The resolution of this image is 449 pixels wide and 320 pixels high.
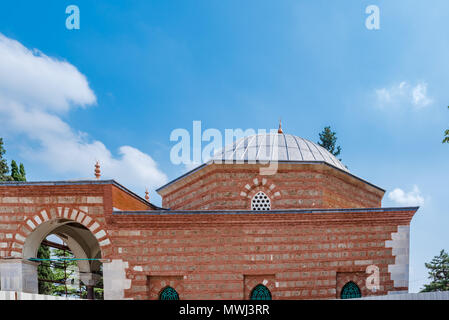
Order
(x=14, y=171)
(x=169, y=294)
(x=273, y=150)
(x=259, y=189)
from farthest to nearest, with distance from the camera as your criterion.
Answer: (x=14, y=171), (x=273, y=150), (x=259, y=189), (x=169, y=294)

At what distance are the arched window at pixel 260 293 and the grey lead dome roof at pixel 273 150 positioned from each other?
4.66 m

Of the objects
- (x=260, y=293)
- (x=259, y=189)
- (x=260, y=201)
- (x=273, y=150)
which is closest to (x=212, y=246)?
(x=260, y=293)

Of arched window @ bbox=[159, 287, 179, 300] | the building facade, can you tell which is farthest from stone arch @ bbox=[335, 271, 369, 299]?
arched window @ bbox=[159, 287, 179, 300]

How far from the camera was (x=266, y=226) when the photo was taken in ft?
38.4

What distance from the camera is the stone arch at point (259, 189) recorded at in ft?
45.4

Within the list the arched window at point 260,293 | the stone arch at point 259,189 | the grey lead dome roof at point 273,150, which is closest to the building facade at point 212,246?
the arched window at point 260,293

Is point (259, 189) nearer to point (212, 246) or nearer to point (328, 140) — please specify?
point (212, 246)

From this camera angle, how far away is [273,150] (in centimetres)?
1541

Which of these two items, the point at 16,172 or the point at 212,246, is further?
the point at 16,172

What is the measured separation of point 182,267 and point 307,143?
8.42 meters

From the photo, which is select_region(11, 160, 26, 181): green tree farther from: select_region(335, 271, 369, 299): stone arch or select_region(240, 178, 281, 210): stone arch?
select_region(335, 271, 369, 299): stone arch

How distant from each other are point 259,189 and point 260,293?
3.87 metres

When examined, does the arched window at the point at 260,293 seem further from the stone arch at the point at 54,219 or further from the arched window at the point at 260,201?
the stone arch at the point at 54,219

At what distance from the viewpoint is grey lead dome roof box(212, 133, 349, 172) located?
15.0 m
